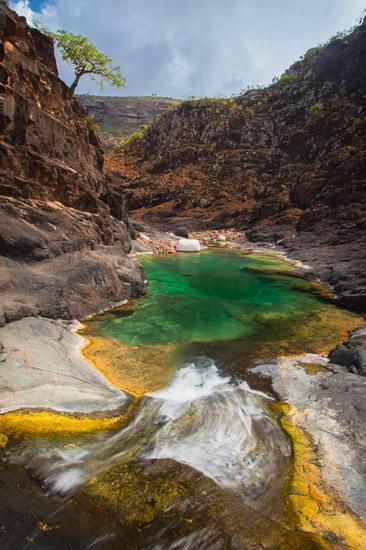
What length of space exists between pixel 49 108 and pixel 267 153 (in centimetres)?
5166

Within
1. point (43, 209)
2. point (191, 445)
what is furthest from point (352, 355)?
point (43, 209)

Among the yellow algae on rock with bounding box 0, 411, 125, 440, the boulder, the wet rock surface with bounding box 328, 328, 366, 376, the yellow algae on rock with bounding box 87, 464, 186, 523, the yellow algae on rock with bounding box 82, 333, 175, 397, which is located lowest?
the yellow algae on rock with bounding box 82, 333, 175, 397

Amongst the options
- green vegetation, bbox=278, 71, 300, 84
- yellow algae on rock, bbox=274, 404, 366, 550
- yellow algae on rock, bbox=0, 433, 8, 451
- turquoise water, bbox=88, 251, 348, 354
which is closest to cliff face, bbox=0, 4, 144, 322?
turquoise water, bbox=88, 251, 348, 354

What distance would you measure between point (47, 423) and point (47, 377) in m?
1.76

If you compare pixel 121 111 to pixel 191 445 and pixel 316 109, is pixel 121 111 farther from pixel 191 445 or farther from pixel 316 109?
pixel 191 445

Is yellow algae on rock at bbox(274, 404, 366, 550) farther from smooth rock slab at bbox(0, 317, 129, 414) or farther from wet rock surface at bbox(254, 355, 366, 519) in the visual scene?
smooth rock slab at bbox(0, 317, 129, 414)

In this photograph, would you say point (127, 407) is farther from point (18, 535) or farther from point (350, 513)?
point (350, 513)

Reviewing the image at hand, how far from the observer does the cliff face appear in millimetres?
13359

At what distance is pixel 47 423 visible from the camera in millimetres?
6824

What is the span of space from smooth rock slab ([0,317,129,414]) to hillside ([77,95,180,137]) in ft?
474

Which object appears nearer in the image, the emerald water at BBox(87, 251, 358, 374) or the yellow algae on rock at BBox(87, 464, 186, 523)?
the yellow algae on rock at BBox(87, 464, 186, 523)

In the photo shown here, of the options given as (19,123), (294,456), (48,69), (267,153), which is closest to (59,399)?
(294,456)

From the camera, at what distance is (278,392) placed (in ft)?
29.0

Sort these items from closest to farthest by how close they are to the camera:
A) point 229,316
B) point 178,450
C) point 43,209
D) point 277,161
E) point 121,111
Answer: point 178,450 → point 229,316 → point 43,209 → point 277,161 → point 121,111
